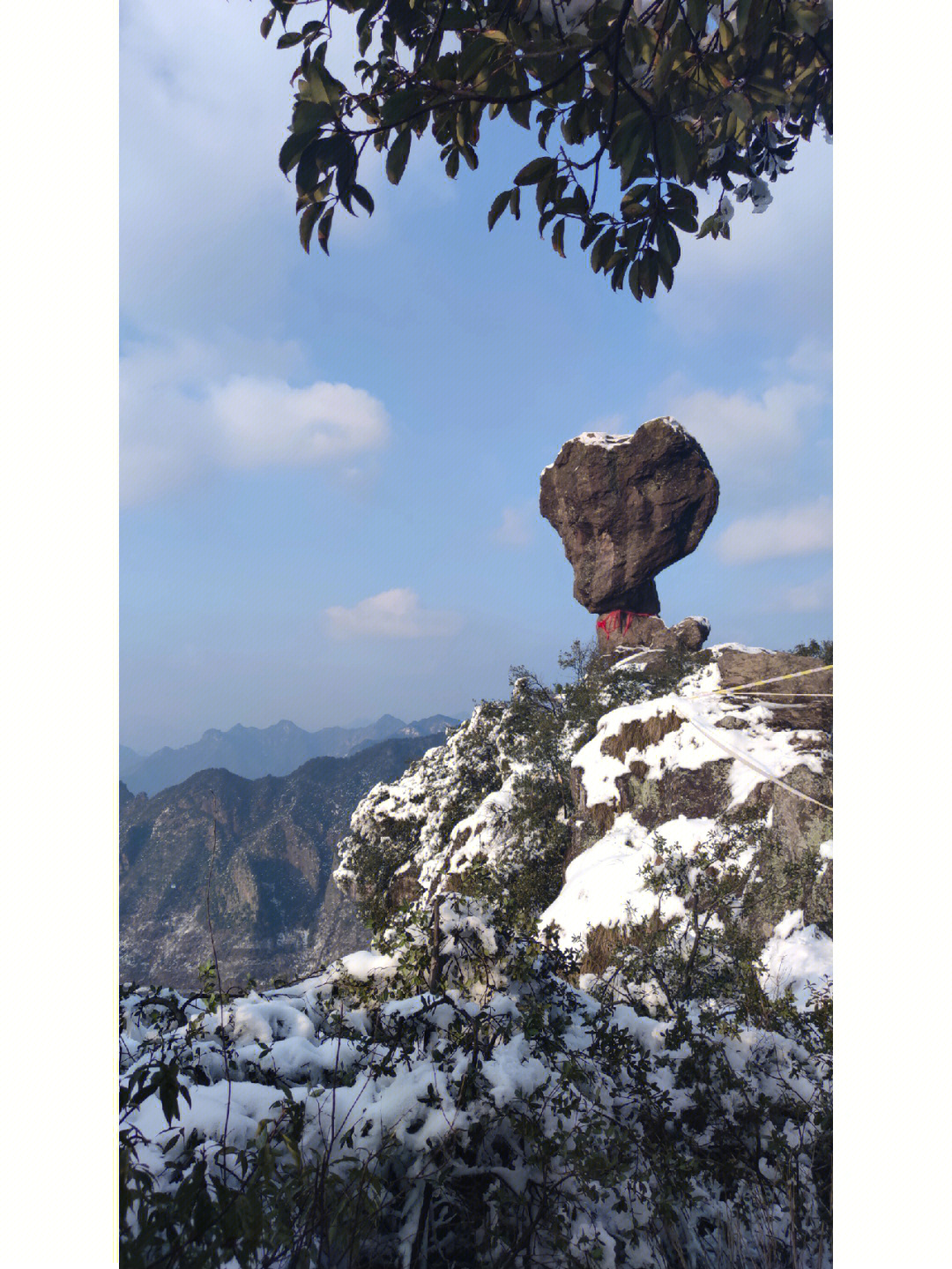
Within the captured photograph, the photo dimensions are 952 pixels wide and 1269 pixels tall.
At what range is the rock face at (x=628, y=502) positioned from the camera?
11969 millimetres

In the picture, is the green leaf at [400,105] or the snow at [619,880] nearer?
the green leaf at [400,105]

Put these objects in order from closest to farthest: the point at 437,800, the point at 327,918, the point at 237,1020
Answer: the point at 237,1020
the point at 437,800
the point at 327,918

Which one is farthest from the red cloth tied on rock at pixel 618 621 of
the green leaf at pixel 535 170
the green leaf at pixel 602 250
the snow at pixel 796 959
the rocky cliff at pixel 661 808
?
the green leaf at pixel 535 170

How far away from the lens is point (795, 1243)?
4.98 ft

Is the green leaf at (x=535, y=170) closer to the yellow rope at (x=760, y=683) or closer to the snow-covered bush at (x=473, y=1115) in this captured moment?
the snow-covered bush at (x=473, y=1115)

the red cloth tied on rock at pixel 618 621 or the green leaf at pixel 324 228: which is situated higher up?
the green leaf at pixel 324 228

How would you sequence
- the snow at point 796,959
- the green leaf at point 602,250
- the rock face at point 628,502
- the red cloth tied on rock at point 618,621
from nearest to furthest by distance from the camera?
the green leaf at point 602,250
the snow at point 796,959
the rock face at point 628,502
the red cloth tied on rock at point 618,621

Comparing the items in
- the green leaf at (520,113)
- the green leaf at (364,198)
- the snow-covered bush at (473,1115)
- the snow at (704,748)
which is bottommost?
the snow-covered bush at (473,1115)

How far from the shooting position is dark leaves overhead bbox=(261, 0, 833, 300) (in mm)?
1367

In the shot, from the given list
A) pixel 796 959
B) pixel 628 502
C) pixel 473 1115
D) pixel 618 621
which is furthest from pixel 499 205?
pixel 618 621
